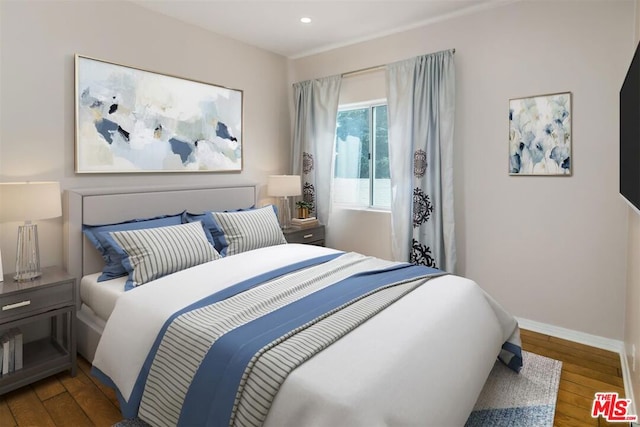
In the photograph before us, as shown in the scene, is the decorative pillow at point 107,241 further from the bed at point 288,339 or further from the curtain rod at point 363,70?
the curtain rod at point 363,70

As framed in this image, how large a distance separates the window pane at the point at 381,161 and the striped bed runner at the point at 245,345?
6.25 ft

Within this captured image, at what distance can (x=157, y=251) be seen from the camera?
8.18ft

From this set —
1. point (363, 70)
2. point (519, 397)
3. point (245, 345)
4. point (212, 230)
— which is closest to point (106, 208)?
point (212, 230)

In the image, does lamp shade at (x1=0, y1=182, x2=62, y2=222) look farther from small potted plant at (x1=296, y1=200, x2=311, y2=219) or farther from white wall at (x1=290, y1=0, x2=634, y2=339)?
white wall at (x1=290, y1=0, x2=634, y2=339)

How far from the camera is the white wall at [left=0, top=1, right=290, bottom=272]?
246 cm

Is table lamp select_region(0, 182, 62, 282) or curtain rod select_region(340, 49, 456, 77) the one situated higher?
curtain rod select_region(340, 49, 456, 77)

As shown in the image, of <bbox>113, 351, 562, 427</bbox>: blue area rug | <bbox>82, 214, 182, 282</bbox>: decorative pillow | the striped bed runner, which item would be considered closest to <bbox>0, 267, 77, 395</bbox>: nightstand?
<bbox>82, 214, 182, 282</bbox>: decorative pillow

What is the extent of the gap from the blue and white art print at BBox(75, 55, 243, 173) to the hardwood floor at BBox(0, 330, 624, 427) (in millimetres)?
1463

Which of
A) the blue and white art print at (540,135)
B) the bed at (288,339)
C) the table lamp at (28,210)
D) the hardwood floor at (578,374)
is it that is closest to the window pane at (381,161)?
the blue and white art print at (540,135)

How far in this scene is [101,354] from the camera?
201 centimetres

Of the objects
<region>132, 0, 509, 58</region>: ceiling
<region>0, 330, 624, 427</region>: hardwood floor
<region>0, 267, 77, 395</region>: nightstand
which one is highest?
<region>132, 0, 509, 58</region>: ceiling

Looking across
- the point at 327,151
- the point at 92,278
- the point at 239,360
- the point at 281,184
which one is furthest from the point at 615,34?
the point at 92,278

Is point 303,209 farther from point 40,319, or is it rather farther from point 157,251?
point 40,319

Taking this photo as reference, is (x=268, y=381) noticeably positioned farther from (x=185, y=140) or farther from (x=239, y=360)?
(x=185, y=140)
